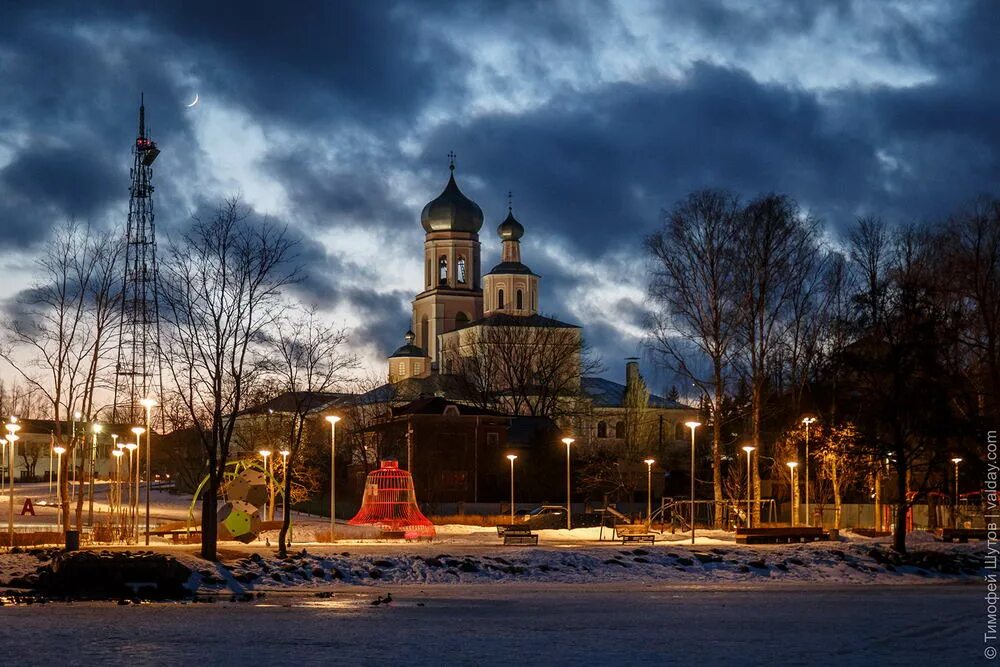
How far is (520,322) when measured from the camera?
110125 mm

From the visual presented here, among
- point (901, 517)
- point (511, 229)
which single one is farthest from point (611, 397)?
point (901, 517)

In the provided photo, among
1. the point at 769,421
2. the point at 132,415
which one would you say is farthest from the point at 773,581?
the point at 132,415

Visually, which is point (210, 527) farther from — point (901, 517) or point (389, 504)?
point (389, 504)

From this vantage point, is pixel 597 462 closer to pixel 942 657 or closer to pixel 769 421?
pixel 769 421

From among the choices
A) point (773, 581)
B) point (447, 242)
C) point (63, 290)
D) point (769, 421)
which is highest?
point (447, 242)

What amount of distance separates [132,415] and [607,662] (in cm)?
5027

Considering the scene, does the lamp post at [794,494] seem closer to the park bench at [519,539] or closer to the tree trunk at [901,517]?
the park bench at [519,539]

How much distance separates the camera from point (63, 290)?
133ft

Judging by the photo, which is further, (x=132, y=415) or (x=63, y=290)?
(x=132, y=415)

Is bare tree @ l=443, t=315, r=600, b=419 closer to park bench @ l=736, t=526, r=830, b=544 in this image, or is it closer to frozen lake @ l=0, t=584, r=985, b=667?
park bench @ l=736, t=526, r=830, b=544

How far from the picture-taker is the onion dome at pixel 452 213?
5546 inches

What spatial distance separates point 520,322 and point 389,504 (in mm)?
59074

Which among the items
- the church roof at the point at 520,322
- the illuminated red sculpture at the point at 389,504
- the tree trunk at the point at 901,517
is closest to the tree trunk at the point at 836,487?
the tree trunk at the point at 901,517

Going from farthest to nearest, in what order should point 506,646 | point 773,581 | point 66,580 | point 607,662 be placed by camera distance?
point 773,581 < point 66,580 < point 506,646 < point 607,662
